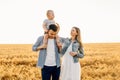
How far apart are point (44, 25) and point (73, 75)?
132 centimetres

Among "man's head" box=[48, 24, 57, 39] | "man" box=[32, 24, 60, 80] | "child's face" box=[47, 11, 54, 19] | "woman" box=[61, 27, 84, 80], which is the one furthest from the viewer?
"child's face" box=[47, 11, 54, 19]

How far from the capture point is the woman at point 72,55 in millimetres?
8938

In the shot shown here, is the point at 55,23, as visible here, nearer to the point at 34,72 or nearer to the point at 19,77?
the point at 19,77

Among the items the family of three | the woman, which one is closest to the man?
the family of three

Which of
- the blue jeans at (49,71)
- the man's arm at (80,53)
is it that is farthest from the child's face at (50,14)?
the blue jeans at (49,71)

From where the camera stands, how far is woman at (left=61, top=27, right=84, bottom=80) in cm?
894

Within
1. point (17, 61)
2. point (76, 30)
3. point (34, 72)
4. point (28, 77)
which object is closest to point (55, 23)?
point (76, 30)

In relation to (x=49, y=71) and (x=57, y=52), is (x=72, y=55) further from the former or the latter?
(x=49, y=71)

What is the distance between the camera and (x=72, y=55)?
29.4ft

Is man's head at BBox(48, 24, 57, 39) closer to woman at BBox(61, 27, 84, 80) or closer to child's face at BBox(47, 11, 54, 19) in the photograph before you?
woman at BBox(61, 27, 84, 80)

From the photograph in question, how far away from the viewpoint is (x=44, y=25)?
947 centimetres

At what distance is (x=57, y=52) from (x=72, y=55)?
41 centimetres

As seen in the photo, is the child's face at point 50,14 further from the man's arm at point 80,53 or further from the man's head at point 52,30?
the man's arm at point 80,53

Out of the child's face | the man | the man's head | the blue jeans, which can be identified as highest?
the child's face
